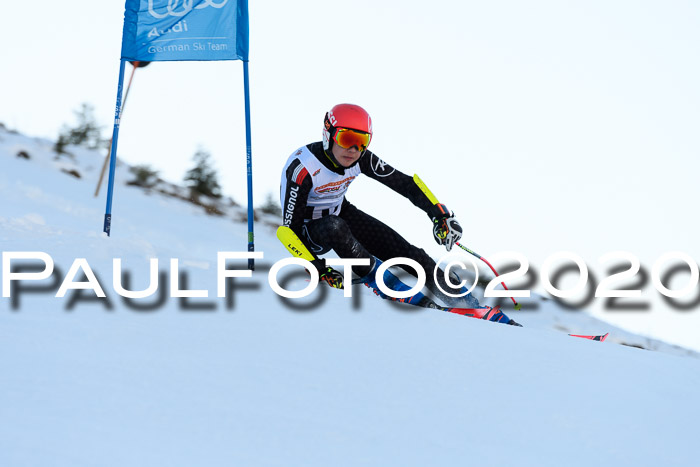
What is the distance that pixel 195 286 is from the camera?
143 inches

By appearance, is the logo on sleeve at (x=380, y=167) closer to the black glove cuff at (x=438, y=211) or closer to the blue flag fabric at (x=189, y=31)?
the black glove cuff at (x=438, y=211)

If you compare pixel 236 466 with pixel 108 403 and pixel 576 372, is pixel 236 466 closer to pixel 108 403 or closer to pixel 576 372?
pixel 108 403

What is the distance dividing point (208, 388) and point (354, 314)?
1.30 m

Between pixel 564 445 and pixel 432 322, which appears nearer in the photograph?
pixel 564 445

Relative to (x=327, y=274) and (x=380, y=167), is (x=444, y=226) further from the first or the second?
(x=327, y=274)

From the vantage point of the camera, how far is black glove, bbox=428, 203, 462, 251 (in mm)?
4578

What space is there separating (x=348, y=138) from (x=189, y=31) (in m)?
2.16

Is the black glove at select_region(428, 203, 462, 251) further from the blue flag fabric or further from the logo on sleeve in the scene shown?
the blue flag fabric

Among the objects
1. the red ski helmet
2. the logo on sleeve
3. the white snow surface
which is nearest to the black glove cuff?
the logo on sleeve

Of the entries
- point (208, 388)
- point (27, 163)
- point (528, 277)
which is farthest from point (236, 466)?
point (27, 163)

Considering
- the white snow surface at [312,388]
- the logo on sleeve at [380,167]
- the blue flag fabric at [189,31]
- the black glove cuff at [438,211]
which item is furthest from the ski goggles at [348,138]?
the blue flag fabric at [189,31]

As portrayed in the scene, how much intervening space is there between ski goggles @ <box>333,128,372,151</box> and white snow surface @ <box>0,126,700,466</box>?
1.03 m

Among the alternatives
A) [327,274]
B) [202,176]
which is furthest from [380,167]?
[202,176]

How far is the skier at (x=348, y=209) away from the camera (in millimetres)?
4242
